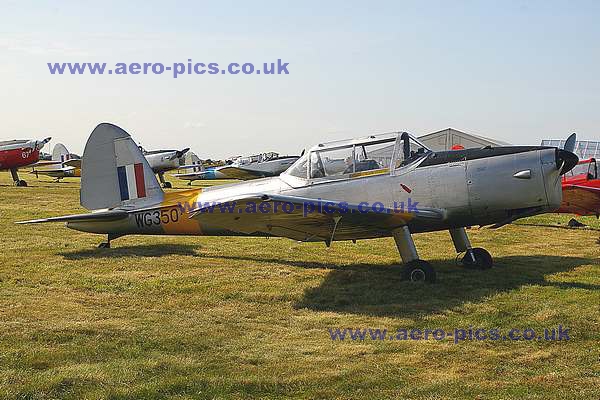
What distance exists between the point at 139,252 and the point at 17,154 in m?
22.2

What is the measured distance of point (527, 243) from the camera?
36.2 feet

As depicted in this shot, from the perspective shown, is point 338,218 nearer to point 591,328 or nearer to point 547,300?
point 547,300

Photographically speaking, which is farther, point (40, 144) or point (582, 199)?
point (40, 144)

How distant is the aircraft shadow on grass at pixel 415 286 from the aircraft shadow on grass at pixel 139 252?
155 cm

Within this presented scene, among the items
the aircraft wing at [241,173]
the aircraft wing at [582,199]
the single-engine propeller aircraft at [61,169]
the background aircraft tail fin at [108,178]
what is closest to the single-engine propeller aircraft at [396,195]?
the background aircraft tail fin at [108,178]

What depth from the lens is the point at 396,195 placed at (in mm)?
7742

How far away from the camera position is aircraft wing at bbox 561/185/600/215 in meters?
12.1

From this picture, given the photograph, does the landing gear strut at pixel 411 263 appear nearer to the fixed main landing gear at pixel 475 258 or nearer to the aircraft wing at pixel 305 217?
the aircraft wing at pixel 305 217

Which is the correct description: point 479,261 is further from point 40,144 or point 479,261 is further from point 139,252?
point 40,144

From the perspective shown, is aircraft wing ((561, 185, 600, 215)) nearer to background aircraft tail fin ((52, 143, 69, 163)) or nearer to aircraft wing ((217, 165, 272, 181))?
aircraft wing ((217, 165, 272, 181))

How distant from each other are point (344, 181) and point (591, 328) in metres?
3.68

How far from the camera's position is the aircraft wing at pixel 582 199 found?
1212 cm

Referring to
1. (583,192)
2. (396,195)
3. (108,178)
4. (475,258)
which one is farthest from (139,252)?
(583,192)

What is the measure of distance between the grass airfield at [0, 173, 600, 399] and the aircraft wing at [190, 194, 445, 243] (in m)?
0.60
